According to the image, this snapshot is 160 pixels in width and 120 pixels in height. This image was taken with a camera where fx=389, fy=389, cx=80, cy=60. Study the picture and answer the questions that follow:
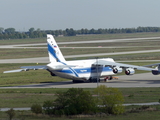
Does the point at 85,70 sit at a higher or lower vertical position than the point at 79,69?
lower

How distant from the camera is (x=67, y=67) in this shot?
189ft

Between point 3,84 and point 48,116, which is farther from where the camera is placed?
point 3,84

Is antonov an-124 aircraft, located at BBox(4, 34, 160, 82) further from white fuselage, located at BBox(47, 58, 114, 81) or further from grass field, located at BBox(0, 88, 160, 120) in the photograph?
grass field, located at BBox(0, 88, 160, 120)

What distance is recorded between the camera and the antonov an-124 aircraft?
57194 mm

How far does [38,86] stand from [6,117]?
26.0 m

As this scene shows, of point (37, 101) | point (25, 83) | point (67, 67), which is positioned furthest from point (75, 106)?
point (25, 83)

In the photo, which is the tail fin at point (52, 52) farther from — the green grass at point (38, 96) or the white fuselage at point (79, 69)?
the green grass at point (38, 96)

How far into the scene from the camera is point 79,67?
196 feet

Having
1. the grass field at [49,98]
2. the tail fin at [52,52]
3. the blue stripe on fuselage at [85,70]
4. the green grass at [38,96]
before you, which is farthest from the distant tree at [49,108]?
the tail fin at [52,52]

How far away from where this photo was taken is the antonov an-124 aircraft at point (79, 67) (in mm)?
57194

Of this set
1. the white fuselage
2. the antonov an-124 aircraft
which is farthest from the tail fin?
the white fuselage

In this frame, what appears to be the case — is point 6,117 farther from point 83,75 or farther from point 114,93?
point 83,75

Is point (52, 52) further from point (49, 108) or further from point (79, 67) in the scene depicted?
point (49, 108)

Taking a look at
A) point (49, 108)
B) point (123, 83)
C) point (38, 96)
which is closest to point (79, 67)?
point (123, 83)
